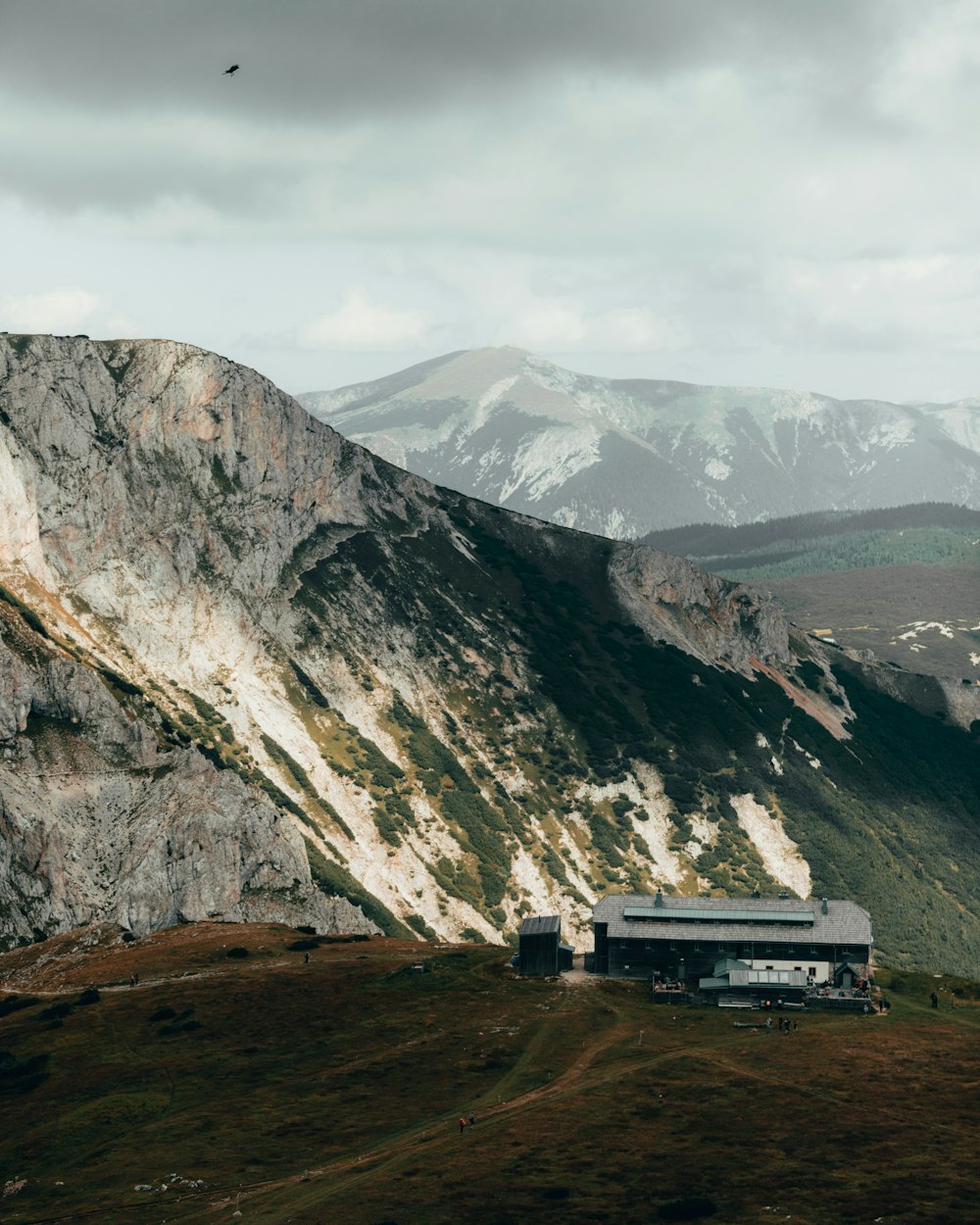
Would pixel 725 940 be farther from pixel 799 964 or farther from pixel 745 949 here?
pixel 799 964

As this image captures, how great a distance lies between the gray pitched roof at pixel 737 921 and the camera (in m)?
136

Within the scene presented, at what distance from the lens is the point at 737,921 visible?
140 meters

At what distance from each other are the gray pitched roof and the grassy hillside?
6.42 metres

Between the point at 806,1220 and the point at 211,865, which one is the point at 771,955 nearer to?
the point at 806,1220

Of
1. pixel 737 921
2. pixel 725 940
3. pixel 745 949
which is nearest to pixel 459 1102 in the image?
pixel 725 940

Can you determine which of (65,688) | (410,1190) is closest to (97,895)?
(65,688)

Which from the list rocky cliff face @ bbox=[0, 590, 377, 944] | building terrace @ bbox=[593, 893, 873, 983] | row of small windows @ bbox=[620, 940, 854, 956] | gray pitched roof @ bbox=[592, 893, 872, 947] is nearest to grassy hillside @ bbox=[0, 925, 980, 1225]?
building terrace @ bbox=[593, 893, 873, 983]

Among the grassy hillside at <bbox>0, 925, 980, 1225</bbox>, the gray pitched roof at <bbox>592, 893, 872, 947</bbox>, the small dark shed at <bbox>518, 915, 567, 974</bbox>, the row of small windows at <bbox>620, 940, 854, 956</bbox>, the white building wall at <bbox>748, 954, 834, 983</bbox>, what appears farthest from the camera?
the small dark shed at <bbox>518, 915, 567, 974</bbox>

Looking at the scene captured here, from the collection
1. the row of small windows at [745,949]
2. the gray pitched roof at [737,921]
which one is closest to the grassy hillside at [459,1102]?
the row of small windows at [745,949]

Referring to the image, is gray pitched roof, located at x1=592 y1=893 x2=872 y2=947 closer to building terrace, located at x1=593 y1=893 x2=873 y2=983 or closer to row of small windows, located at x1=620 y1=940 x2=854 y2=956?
building terrace, located at x1=593 y1=893 x2=873 y2=983

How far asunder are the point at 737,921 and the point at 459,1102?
46998 millimetres

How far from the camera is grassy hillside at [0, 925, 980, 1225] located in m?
81.2

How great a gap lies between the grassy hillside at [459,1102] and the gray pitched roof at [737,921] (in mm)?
6416

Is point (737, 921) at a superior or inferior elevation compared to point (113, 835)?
inferior
